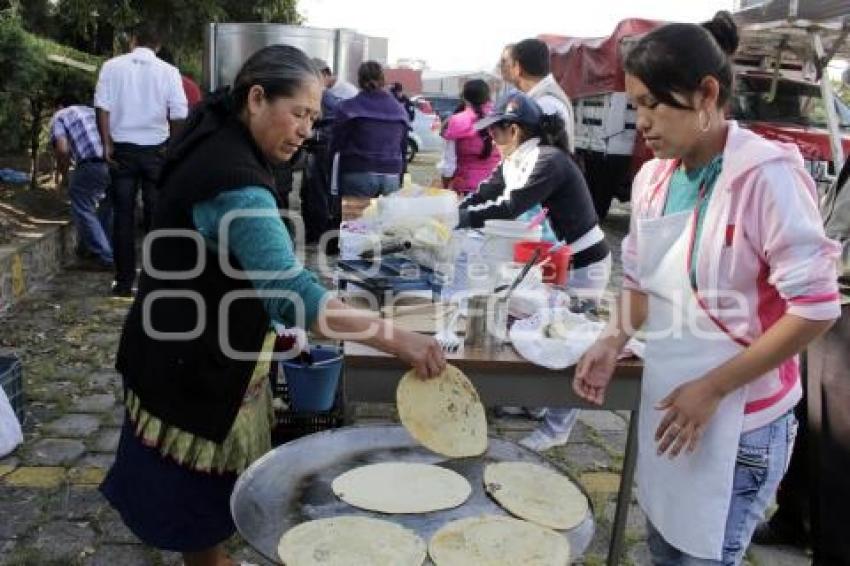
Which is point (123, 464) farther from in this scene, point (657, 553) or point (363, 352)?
point (657, 553)

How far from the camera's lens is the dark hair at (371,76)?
22.9 ft

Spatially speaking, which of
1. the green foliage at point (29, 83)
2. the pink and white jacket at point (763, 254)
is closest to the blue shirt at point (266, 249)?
the pink and white jacket at point (763, 254)

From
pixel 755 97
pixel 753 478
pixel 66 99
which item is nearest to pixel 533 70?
pixel 753 478

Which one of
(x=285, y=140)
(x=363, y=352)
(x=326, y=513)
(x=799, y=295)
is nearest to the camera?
(x=799, y=295)

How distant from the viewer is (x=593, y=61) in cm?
1176

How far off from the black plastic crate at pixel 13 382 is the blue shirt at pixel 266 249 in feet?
7.74

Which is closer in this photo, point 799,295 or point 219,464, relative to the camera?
point 799,295

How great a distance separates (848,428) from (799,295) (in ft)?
4.38

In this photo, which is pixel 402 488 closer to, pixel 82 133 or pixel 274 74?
pixel 274 74

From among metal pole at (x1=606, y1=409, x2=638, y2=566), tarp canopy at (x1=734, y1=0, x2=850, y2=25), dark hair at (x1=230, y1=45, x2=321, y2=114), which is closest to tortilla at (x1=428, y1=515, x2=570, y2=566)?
metal pole at (x1=606, y1=409, x2=638, y2=566)

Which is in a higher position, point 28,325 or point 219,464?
point 219,464

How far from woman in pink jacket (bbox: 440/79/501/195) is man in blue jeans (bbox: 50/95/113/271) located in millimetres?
3011

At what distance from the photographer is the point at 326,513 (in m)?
1.84

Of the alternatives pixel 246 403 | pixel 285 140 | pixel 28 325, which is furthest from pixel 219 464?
pixel 28 325
